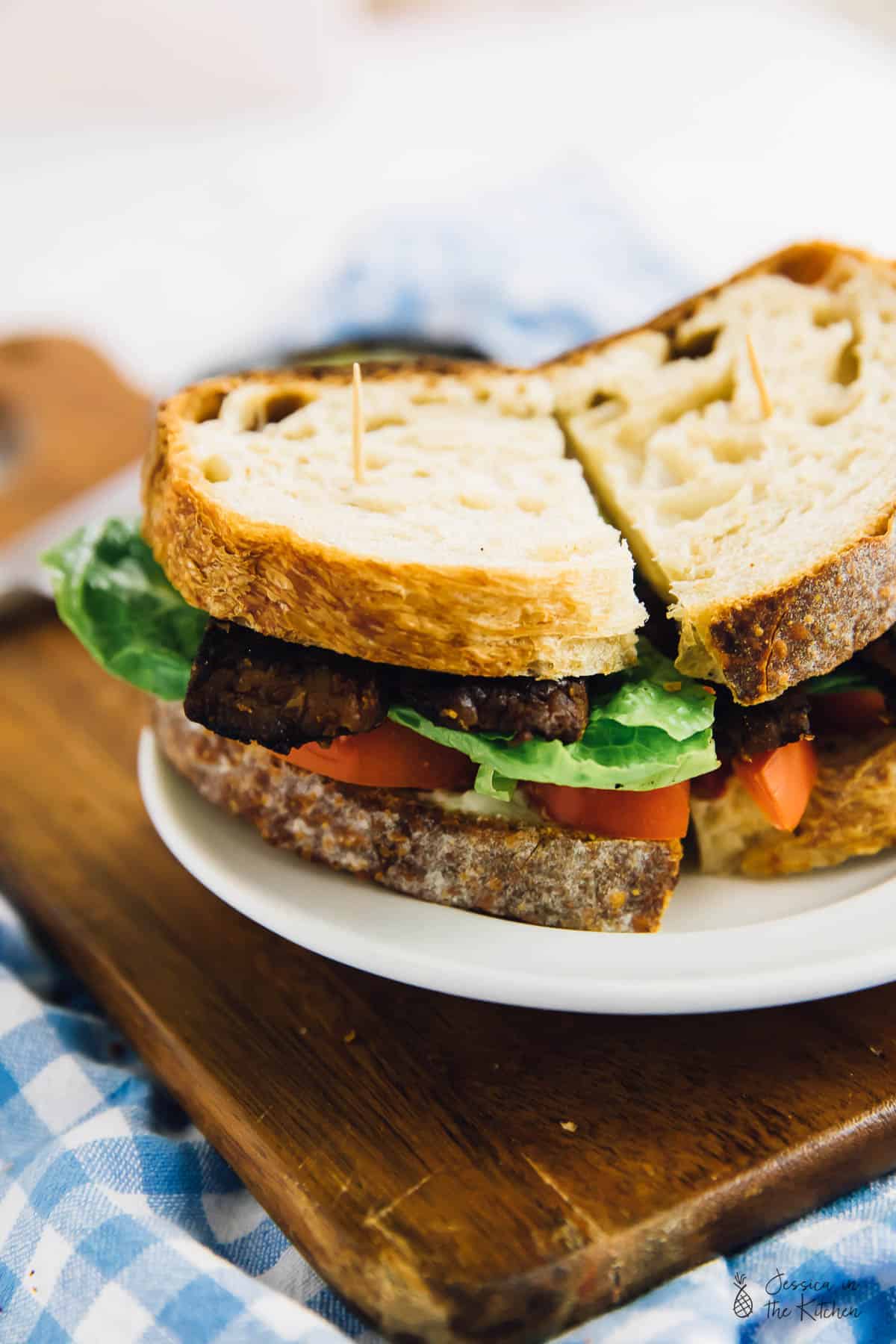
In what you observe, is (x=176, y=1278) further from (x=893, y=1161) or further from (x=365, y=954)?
(x=893, y=1161)

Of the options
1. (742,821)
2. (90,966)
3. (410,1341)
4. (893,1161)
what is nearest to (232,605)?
(90,966)

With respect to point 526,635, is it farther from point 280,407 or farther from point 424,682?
point 280,407

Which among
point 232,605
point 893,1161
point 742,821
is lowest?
point 893,1161

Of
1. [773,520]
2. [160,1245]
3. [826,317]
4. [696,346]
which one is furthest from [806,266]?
[160,1245]

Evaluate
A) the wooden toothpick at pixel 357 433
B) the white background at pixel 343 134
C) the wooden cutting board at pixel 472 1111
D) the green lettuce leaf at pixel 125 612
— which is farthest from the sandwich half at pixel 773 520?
the white background at pixel 343 134

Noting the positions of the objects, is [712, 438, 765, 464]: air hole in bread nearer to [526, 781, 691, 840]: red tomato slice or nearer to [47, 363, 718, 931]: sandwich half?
[47, 363, 718, 931]: sandwich half
